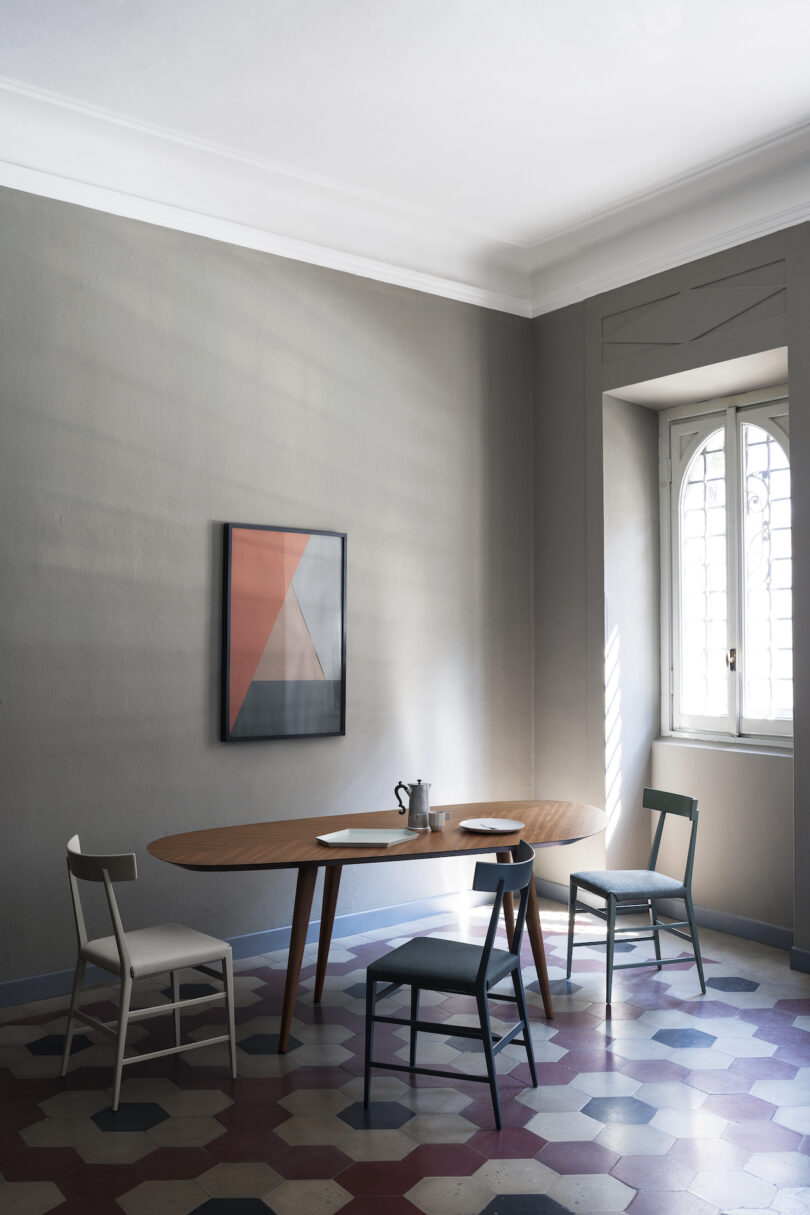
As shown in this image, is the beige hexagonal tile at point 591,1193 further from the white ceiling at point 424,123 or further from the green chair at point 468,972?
the white ceiling at point 424,123

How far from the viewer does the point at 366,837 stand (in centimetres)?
356

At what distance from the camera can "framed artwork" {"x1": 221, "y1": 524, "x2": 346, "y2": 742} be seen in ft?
14.6

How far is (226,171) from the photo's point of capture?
A: 439 cm

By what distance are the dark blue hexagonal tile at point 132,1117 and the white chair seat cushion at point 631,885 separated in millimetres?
1937

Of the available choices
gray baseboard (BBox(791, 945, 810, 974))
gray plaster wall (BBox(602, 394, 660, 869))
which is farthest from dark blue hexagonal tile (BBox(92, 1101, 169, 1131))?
gray plaster wall (BBox(602, 394, 660, 869))

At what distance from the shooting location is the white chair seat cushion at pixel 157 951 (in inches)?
120

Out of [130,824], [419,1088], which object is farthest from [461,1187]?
[130,824]

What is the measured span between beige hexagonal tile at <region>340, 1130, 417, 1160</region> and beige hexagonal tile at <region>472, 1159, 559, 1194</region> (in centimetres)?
24

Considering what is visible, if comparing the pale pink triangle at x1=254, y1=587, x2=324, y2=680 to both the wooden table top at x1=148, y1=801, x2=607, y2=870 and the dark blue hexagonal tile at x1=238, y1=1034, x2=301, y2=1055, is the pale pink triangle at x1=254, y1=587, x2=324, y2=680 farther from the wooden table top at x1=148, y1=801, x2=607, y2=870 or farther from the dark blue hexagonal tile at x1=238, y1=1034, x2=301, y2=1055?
the dark blue hexagonal tile at x1=238, y1=1034, x2=301, y2=1055

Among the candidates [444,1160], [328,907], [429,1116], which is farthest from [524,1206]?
[328,907]

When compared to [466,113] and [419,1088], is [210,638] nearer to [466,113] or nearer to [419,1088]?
[419,1088]

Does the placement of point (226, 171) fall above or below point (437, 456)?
above

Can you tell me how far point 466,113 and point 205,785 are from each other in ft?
10.3

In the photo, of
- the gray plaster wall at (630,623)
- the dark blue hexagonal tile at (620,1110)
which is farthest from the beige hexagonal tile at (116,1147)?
the gray plaster wall at (630,623)
